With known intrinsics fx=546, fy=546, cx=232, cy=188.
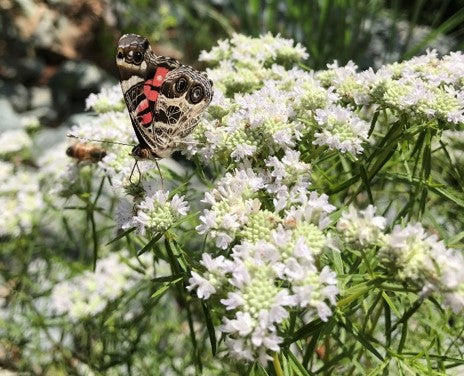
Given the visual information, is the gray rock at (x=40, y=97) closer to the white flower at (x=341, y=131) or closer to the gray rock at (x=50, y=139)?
the gray rock at (x=50, y=139)

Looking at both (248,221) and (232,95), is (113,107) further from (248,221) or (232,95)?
(248,221)

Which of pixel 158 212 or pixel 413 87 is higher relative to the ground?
pixel 413 87

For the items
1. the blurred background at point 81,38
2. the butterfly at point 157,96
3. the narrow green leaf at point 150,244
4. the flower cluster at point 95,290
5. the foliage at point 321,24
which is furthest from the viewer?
the blurred background at point 81,38

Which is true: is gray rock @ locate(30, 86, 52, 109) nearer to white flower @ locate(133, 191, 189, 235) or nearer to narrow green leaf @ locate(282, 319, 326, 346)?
white flower @ locate(133, 191, 189, 235)

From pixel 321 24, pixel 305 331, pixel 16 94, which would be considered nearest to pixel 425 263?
pixel 305 331

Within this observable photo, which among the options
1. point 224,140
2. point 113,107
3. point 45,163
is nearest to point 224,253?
point 224,140

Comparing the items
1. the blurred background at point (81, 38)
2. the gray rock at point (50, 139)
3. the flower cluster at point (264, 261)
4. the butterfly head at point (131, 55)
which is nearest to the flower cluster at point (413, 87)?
the flower cluster at point (264, 261)

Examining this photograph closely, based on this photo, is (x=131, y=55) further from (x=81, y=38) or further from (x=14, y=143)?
(x=81, y=38)
